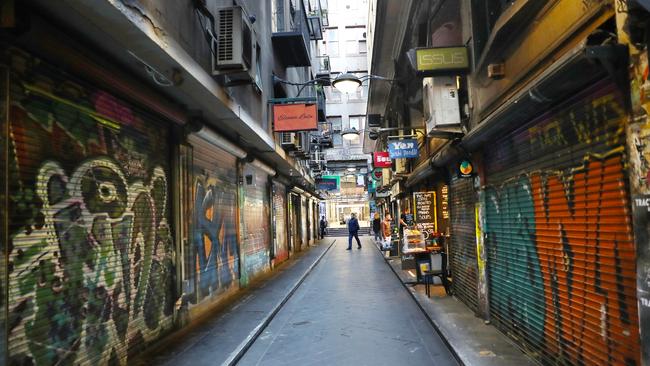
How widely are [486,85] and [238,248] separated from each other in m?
7.87

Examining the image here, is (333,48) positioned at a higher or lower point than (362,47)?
higher

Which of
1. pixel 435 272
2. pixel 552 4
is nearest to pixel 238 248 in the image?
pixel 435 272

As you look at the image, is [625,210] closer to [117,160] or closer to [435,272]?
[117,160]

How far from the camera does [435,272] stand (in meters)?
10.9

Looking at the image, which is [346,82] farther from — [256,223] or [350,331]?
[256,223]

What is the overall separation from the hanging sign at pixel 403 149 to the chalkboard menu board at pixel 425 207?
3.80 ft

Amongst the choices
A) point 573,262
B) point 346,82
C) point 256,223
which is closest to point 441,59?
point 346,82

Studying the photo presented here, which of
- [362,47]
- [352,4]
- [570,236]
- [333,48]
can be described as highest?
[352,4]

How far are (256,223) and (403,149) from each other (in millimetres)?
5602

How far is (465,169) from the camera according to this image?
8.60 metres

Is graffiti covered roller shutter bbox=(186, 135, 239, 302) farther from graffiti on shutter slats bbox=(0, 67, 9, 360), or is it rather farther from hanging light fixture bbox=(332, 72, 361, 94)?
graffiti on shutter slats bbox=(0, 67, 9, 360)

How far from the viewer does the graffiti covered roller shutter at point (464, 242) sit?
29.3ft

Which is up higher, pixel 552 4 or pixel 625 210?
pixel 552 4

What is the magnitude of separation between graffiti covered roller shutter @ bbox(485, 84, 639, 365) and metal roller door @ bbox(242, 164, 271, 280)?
844 cm
